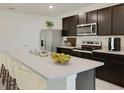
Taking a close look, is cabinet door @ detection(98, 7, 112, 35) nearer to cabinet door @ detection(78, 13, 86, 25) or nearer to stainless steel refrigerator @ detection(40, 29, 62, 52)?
cabinet door @ detection(78, 13, 86, 25)

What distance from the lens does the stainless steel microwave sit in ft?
14.4

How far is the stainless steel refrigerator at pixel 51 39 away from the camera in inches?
226

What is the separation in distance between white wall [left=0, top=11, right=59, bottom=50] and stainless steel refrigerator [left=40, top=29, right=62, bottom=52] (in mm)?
579

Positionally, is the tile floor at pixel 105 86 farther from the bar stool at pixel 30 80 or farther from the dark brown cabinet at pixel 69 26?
the dark brown cabinet at pixel 69 26

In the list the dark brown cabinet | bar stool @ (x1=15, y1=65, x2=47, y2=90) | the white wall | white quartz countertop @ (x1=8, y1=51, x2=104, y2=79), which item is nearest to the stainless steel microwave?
the dark brown cabinet

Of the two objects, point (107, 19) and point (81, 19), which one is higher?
point (81, 19)

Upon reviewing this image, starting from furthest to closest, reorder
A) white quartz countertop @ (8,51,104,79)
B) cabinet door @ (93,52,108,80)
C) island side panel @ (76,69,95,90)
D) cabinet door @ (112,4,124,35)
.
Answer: cabinet door @ (93,52,108,80), cabinet door @ (112,4,124,35), island side panel @ (76,69,95,90), white quartz countertop @ (8,51,104,79)

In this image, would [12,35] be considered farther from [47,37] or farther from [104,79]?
[104,79]

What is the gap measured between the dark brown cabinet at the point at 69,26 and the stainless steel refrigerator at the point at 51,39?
0.30 metres

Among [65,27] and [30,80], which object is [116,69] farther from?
[65,27]

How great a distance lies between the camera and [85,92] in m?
2.37

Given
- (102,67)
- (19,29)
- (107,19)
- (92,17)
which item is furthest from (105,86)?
(19,29)

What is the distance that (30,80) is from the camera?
5.94ft

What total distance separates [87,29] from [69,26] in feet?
3.47
